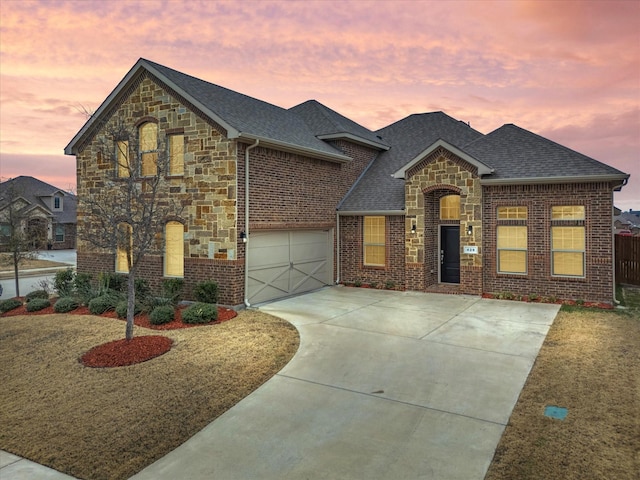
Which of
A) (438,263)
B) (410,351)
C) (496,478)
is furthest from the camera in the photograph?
(438,263)

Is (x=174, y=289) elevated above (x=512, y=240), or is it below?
below

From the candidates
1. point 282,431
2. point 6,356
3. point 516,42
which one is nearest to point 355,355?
point 282,431

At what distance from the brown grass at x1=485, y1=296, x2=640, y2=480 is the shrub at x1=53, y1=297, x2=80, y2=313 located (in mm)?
12978

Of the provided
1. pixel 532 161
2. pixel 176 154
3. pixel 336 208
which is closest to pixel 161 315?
pixel 176 154

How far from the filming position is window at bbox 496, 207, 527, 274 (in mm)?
15047

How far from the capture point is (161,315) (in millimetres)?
11516

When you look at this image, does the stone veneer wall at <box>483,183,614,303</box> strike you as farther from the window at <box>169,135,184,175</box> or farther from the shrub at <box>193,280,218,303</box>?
the window at <box>169,135,184,175</box>

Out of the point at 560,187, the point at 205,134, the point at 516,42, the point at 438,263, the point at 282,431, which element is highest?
the point at 516,42

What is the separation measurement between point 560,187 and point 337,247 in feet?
28.4

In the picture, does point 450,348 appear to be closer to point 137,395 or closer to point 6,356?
point 137,395

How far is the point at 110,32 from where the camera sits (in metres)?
14.8

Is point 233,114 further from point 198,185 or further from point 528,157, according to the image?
point 528,157

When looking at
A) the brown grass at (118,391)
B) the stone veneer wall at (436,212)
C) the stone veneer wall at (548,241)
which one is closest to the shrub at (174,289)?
the brown grass at (118,391)

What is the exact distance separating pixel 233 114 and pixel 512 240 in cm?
1060
